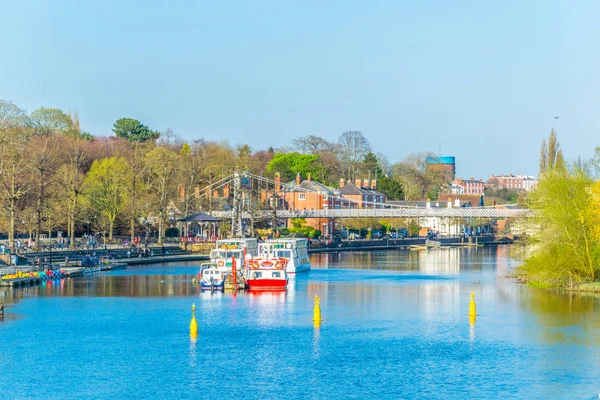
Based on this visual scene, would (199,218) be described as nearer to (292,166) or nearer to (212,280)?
(212,280)

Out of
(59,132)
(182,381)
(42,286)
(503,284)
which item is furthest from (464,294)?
(59,132)

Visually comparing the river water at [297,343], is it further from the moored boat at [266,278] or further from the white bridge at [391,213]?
the white bridge at [391,213]

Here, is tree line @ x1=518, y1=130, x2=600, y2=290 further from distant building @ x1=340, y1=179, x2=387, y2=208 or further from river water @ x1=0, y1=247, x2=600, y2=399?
distant building @ x1=340, y1=179, x2=387, y2=208

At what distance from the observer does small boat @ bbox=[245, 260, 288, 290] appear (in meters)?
64.9

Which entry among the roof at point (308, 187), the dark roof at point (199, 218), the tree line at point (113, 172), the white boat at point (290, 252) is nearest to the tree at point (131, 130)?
the tree line at point (113, 172)

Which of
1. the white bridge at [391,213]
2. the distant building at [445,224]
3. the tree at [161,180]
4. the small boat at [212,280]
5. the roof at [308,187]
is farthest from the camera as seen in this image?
the distant building at [445,224]

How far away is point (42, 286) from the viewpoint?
6581cm

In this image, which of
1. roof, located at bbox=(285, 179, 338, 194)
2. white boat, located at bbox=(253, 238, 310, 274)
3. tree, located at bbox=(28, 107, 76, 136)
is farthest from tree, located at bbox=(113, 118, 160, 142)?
white boat, located at bbox=(253, 238, 310, 274)

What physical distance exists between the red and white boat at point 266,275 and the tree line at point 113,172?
23170 mm

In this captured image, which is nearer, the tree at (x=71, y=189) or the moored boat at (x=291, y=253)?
the moored boat at (x=291, y=253)

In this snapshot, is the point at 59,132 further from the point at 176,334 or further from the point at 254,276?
the point at 176,334

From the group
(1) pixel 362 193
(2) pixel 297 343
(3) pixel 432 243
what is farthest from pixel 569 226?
(1) pixel 362 193

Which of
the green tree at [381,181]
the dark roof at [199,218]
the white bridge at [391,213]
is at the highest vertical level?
the green tree at [381,181]

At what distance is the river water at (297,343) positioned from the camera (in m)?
34.6
